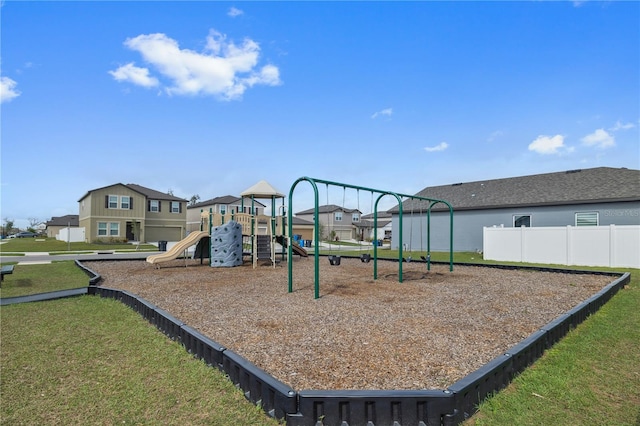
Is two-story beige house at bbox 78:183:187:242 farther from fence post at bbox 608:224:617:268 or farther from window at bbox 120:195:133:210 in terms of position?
fence post at bbox 608:224:617:268

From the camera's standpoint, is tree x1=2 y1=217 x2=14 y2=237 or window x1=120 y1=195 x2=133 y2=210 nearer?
window x1=120 y1=195 x2=133 y2=210

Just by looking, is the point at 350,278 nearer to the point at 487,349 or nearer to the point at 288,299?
the point at 288,299

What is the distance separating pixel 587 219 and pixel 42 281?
75.5 feet

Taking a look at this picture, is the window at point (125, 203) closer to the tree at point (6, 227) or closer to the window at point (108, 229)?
the window at point (108, 229)

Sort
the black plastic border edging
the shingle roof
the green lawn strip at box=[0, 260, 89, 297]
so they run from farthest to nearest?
the shingle roof → the green lawn strip at box=[0, 260, 89, 297] → the black plastic border edging

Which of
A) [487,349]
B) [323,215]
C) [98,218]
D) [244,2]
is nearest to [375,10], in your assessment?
[244,2]

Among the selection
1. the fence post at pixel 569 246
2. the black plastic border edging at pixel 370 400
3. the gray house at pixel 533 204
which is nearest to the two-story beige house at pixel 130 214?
the gray house at pixel 533 204

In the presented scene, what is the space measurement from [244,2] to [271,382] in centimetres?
972

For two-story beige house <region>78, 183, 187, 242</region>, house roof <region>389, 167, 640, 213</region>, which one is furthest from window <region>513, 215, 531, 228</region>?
two-story beige house <region>78, 183, 187, 242</region>

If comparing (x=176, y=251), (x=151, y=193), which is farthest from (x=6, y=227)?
(x=176, y=251)

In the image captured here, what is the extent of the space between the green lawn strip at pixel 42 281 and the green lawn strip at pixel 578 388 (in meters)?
9.61

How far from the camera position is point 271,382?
2834mm

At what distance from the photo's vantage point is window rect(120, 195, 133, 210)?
34438mm

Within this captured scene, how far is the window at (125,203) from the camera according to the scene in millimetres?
34438
